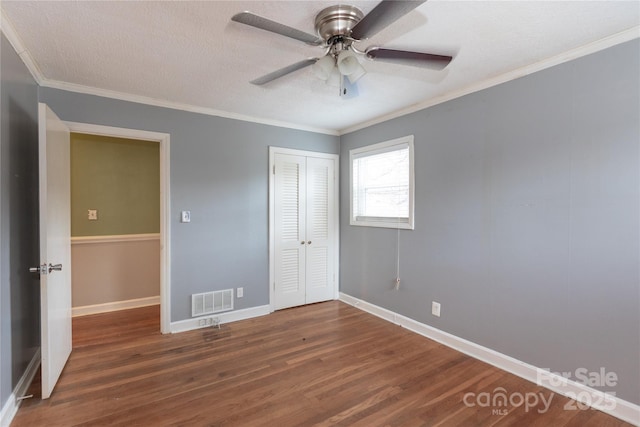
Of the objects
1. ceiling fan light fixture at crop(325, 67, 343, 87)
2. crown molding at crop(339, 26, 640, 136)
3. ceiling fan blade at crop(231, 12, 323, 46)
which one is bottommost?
ceiling fan light fixture at crop(325, 67, 343, 87)

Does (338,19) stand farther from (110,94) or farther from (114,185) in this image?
(114,185)

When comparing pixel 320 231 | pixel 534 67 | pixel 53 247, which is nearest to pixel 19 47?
pixel 53 247

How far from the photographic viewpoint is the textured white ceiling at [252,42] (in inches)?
65.9

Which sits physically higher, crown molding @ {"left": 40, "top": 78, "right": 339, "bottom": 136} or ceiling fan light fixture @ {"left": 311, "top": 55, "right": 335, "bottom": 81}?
crown molding @ {"left": 40, "top": 78, "right": 339, "bottom": 136}

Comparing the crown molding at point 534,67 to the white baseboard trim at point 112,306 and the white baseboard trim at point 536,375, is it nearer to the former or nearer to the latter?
the white baseboard trim at point 536,375

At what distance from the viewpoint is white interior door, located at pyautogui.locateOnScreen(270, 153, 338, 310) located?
383 cm

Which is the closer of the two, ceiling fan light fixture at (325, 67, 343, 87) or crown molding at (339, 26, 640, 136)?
ceiling fan light fixture at (325, 67, 343, 87)

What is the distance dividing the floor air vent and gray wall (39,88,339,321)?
0.06 metres

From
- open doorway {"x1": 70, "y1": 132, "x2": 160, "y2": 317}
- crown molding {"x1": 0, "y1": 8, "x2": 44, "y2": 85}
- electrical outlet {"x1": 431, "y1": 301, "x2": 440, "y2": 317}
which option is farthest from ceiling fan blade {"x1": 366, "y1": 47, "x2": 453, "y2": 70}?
open doorway {"x1": 70, "y1": 132, "x2": 160, "y2": 317}

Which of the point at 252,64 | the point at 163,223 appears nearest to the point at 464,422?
the point at 252,64

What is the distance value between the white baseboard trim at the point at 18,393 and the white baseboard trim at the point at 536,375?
3147 mm

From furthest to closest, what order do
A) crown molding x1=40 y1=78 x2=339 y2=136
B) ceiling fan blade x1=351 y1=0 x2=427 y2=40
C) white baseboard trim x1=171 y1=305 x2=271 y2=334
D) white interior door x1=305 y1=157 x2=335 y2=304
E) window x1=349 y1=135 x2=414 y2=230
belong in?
white interior door x1=305 y1=157 x2=335 y2=304 < window x1=349 y1=135 x2=414 y2=230 < white baseboard trim x1=171 y1=305 x2=271 y2=334 < crown molding x1=40 y1=78 x2=339 y2=136 < ceiling fan blade x1=351 y1=0 x2=427 y2=40

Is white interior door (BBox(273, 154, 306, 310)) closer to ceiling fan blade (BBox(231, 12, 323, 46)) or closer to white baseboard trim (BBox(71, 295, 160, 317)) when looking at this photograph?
white baseboard trim (BBox(71, 295, 160, 317))

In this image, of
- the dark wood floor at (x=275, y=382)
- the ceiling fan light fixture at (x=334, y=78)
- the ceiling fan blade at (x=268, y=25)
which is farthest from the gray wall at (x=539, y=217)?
the ceiling fan blade at (x=268, y=25)
